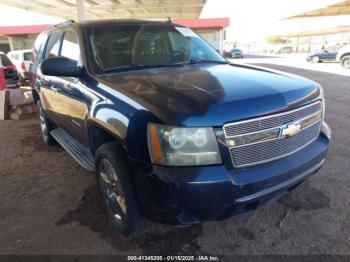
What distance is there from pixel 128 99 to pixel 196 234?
1.36 m

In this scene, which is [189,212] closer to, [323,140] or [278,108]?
[278,108]

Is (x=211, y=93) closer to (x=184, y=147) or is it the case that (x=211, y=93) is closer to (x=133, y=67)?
(x=184, y=147)

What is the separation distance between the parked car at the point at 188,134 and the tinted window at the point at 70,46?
0.43 feet

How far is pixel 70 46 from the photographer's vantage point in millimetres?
3703

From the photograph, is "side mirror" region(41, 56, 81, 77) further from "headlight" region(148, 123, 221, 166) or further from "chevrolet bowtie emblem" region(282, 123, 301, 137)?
"chevrolet bowtie emblem" region(282, 123, 301, 137)

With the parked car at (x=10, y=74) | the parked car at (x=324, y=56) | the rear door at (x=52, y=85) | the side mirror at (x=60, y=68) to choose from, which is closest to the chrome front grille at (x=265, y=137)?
the side mirror at (x=60, y=68)

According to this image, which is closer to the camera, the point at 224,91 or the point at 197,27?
the point at 224,91

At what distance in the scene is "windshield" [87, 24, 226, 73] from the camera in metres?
3.24

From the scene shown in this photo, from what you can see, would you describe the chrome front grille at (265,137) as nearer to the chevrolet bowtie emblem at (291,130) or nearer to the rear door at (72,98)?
the chevrolet bowtie emblem at (291,130)

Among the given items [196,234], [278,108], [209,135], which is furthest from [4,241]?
[278,108]

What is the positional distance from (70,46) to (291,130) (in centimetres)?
269

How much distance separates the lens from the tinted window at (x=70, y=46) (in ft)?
11.2

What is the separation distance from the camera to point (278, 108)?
7.38 feet

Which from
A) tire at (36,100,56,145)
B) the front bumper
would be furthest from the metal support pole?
the front bumper
